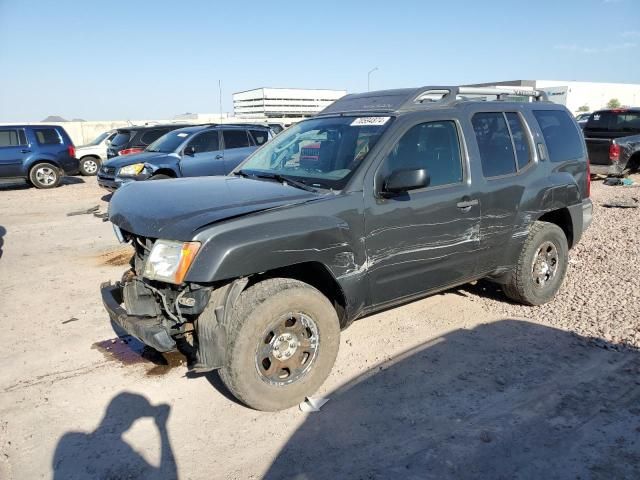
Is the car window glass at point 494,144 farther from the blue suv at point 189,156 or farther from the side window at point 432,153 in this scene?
the blue suv at point 189,156

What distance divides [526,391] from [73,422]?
121 inches

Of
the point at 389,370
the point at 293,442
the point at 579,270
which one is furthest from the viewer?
the point at 579,270

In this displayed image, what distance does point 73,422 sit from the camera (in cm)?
A: 327

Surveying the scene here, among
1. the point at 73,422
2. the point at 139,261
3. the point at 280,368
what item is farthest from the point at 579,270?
the point at 73,422

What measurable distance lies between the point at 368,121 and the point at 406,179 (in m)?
0.81

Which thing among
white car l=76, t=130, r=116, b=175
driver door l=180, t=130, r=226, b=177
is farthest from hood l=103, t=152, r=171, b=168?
white car l=76, t=130, r=116, b=175

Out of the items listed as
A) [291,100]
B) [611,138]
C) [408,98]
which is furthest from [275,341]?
[291,100]

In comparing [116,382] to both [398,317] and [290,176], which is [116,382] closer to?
[290,176]

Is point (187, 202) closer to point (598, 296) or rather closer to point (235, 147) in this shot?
point (598, 296)

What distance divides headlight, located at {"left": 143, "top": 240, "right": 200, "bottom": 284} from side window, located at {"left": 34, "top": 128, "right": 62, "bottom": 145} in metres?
14.7

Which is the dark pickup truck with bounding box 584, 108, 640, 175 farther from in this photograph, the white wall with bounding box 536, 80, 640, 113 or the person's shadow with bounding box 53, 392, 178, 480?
the white wall with bounding box 536, 80, 640, 113

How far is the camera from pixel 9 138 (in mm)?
15070

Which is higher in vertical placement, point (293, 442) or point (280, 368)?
point (280, 368)

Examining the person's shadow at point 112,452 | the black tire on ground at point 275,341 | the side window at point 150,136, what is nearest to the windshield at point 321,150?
the black tire on ground at point 275,341
